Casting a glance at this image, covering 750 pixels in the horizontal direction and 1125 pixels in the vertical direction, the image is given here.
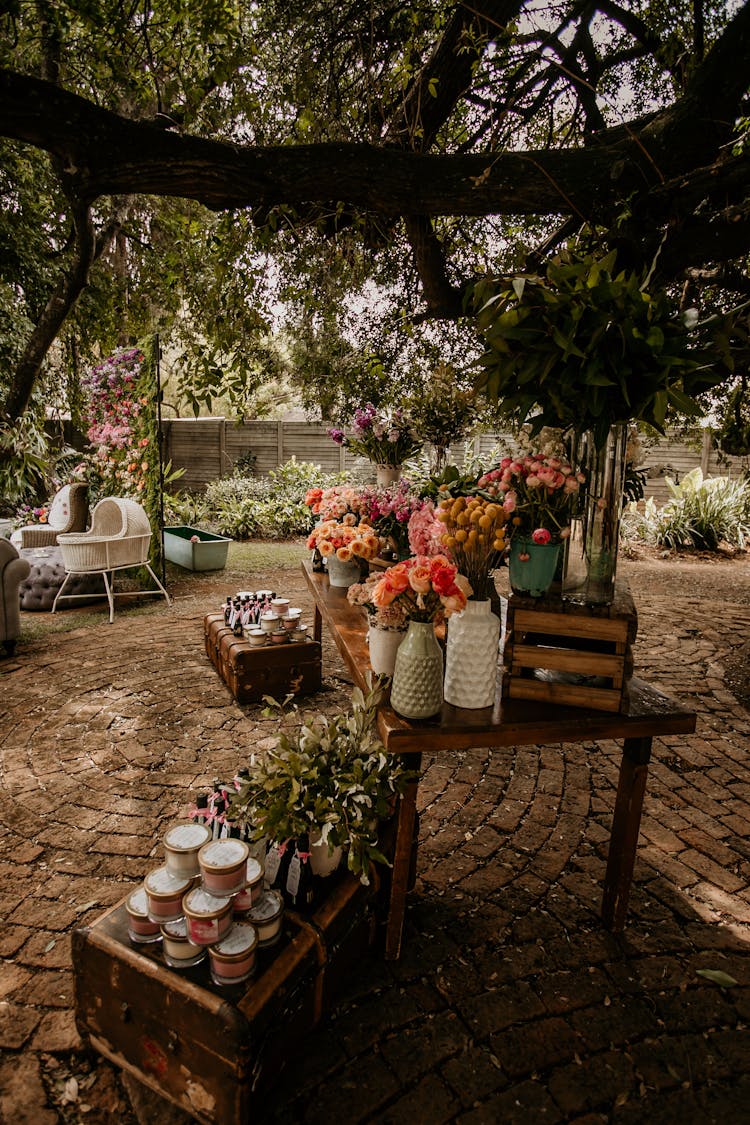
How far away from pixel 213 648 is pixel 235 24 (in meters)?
3.86

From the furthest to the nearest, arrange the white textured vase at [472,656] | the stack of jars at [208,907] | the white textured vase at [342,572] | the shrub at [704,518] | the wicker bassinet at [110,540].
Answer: the shrub at [704,518] → the wicker bassinet at [110,540] → the white textured vase at [342,572] → the white textured vase at [472,656] → the stack of jars at [208,907]

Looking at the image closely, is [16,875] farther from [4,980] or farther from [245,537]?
[245,537]

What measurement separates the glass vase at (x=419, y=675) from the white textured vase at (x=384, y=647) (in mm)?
217

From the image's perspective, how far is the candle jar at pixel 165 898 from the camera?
1.50 metres

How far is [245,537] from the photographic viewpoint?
9.92 m

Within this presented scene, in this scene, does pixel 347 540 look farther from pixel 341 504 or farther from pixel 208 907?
pixel 208 907

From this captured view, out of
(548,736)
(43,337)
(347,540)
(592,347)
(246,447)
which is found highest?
(43,337)

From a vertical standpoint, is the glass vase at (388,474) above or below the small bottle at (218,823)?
above

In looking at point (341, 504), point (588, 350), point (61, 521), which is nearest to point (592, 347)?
point (588, 350)

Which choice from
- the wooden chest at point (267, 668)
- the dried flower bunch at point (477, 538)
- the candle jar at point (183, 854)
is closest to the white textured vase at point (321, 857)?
the candle jar at point (183, 854)

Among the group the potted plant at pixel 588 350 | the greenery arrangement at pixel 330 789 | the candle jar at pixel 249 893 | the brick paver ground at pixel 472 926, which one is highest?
the potted plant at pixel 588 350

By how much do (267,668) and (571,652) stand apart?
232 cm

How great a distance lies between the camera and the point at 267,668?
12.4 ft

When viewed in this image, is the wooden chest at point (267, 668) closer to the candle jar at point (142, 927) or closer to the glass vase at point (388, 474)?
the glass vase at point (388, 474)
